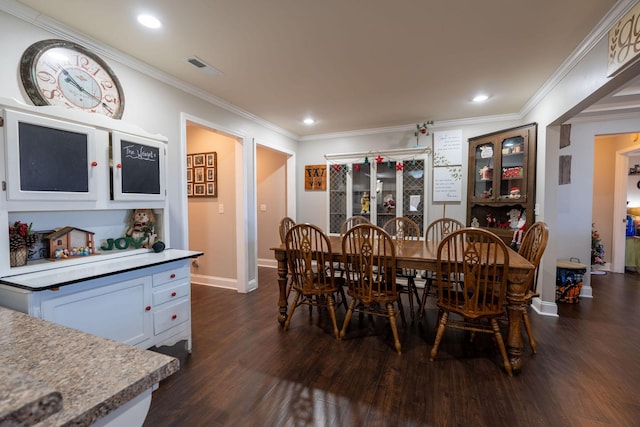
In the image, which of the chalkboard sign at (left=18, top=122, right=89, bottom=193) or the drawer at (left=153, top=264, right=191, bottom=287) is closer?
Result: the chalkboard sign at (left=18, top=122, right=89, bottom=193)

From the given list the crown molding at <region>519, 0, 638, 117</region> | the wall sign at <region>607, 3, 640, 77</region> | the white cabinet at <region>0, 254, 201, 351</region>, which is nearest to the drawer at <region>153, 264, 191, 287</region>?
the white cabinet at <region>0, 254, 201, 351</region>

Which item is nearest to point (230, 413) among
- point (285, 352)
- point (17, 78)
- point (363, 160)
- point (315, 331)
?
point (285, 352)

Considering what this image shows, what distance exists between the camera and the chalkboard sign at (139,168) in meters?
2.07

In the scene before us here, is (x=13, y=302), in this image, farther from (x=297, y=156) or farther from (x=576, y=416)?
(x=297, y=156)

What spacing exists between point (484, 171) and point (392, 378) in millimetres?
3035

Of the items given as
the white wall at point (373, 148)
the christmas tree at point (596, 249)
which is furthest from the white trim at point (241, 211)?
the christmas tree at point (596, 249)

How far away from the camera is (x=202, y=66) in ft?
8.18

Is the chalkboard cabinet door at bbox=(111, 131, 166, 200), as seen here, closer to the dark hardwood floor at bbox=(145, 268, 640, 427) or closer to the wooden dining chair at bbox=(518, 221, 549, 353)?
the dark hardwood floor at bbox=(145, 268, 640, 427)

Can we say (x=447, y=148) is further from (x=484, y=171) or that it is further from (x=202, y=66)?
(x=202, y=66)

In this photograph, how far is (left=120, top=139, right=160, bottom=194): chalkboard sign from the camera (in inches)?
81.5

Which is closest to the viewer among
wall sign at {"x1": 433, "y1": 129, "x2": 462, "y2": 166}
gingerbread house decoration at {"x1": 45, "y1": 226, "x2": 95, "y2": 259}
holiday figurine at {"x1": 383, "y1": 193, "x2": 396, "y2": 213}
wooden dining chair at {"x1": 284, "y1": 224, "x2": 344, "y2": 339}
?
gingerbread house decoration at {"x1": 45, "y1": 226, "x2": 95, "y2": 259}

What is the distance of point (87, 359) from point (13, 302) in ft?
4.11

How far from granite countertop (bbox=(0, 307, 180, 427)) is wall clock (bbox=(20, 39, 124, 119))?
1.68 metres

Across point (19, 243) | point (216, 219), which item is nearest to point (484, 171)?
point (216, 219)
